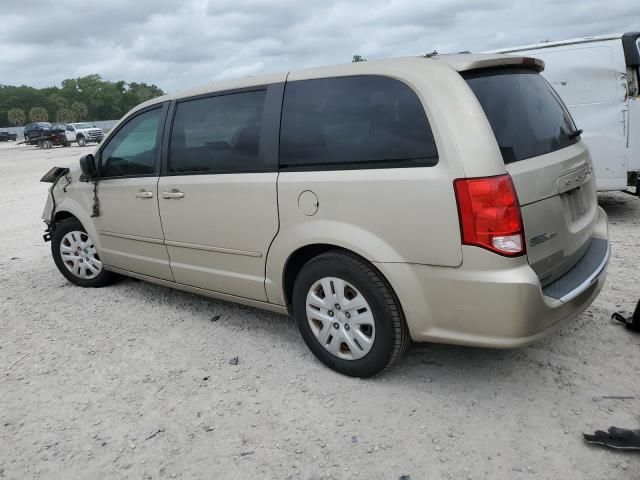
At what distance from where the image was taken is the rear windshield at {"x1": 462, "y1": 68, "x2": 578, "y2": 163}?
2.73 metres

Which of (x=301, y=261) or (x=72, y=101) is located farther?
(x=72, y=101)

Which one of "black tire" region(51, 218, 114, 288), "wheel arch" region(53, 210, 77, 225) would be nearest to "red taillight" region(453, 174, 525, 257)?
"black tire" region(51, 218, 114, 288)

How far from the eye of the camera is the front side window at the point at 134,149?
4168 millimetres

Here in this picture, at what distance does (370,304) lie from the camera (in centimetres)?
294

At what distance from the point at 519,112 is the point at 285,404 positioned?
2.04 meters

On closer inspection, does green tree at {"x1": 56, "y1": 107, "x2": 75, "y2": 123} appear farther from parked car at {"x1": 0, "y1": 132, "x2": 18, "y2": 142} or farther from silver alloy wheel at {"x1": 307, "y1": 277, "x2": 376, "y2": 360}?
silver alloy wheel at {"x1": 307, "y1": 277, "x2": 376, "y2": 360}

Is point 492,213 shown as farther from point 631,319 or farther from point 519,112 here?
point 631,319

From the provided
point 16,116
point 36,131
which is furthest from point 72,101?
point 36,131

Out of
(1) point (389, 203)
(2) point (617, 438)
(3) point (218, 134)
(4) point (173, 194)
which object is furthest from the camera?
(4) point (173, 194)

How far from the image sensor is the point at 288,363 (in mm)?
3469

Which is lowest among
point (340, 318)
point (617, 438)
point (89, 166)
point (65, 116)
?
point (617, 438)

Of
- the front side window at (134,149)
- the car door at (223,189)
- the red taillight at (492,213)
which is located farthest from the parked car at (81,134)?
the red taillight at (492,213)

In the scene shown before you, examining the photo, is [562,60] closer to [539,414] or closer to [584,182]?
[584,182]

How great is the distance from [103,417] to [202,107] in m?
2.14
